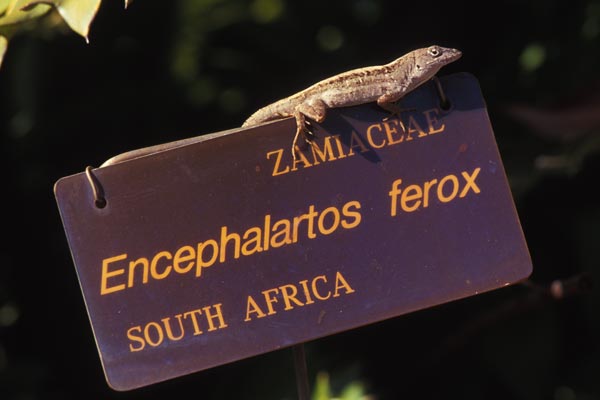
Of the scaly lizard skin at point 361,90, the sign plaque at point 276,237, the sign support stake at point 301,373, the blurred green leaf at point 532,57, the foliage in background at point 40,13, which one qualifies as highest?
the foliage in background at point 40,13

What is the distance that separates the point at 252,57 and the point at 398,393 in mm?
987

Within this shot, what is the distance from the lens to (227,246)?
118cm

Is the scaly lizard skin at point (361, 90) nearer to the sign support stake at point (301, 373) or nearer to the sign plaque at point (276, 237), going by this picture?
the sign plaque at point (276, 237)

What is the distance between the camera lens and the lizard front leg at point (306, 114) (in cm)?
118

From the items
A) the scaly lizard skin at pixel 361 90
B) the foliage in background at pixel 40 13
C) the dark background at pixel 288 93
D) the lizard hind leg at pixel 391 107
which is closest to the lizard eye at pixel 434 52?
A: the scaly lizard skin at pixel 361 90

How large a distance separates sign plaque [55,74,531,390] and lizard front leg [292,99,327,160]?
0.04ft

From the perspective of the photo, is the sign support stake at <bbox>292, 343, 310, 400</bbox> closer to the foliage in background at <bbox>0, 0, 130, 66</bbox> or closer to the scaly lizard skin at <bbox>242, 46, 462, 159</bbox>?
the scaly lizard skin at <bbox>242, 46, 462, 159</bbox>

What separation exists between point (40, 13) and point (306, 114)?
15.4 inches

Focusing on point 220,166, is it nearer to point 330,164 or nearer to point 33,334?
point 330,164

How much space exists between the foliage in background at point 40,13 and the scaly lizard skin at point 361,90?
266mm

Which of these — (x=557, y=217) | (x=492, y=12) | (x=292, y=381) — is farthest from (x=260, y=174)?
(x=492, y=12)

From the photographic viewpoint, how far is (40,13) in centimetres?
124

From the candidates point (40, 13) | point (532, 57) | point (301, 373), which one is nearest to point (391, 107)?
point (301, 373)

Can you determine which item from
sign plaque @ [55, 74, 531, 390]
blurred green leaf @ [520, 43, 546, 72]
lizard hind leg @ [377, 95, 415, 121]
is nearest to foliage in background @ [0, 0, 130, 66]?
sign plaque @ [55, 74, 531, 390]
